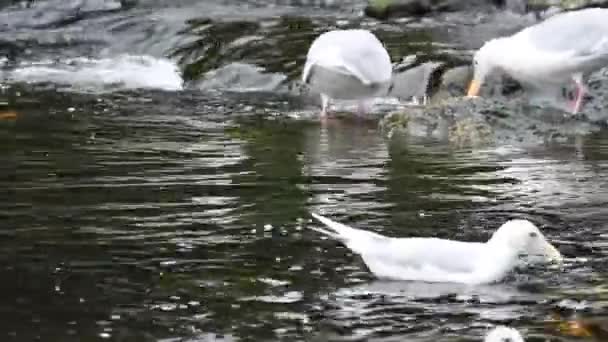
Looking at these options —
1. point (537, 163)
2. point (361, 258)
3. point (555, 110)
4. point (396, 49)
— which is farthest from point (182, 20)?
point (361, 258)

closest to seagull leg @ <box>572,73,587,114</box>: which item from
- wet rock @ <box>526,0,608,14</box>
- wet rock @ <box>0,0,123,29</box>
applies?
wet rock @ <box>526,0,608,14</box>

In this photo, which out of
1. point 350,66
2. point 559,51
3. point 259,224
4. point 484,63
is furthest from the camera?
point 484,63

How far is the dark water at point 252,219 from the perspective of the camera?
561 cm

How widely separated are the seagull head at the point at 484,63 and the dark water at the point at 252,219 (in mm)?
1328

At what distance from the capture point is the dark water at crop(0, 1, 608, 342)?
18.4 feet

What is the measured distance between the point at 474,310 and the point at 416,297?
0.36 metres

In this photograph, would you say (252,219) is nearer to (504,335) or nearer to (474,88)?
Answer: (504,335)

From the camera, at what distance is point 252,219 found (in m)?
7.65

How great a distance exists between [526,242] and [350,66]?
581 centimetres

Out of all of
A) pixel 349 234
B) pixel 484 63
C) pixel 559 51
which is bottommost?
pixel 349 234

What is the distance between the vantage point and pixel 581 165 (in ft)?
31.7

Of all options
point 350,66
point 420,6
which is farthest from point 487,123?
point 420,6

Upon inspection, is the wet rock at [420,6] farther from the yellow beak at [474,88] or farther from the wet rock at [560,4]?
the yellow beak at [474,88]

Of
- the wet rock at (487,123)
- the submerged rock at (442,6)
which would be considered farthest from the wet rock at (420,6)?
the wet rock at (487,123)
